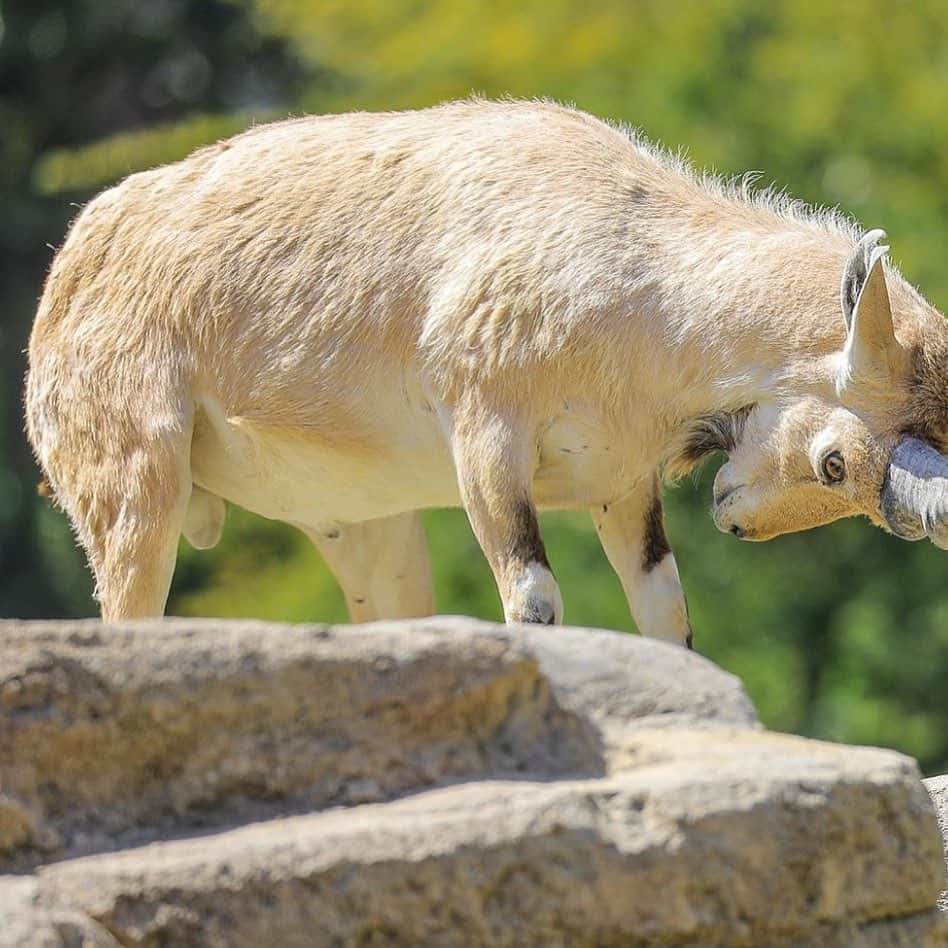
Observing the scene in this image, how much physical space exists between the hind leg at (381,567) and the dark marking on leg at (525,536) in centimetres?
190

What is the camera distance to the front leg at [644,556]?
795cm

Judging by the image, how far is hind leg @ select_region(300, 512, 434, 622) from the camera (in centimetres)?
924

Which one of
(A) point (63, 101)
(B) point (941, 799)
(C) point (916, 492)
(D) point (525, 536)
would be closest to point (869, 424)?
A: (C) point (916, 492)

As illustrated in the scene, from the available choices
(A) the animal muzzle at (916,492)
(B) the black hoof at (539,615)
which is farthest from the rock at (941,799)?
(B) the black hoof at (539,615)

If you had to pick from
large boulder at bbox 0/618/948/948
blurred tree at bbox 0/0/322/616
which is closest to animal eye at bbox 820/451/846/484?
large boulder at bbox 0/618/948/948

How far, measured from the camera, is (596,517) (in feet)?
26.6

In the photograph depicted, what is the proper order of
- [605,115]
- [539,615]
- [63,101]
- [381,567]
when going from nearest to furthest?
1. [539,615]
2. [381,567]
3. [605,115]
4. [63,101]

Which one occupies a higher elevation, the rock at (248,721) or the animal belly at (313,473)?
the rock at (248,721)

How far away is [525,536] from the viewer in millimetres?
7363

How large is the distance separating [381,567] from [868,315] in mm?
3080

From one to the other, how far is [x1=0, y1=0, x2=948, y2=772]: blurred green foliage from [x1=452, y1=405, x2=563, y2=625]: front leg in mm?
12454

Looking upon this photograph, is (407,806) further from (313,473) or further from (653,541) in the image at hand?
(313,473)

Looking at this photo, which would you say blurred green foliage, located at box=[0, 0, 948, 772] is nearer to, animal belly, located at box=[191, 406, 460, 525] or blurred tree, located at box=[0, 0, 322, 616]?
blurred tree, located at box=[0, 0, 322, 616]

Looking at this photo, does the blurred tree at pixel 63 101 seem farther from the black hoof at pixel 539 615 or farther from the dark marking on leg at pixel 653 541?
the black hoof at pixel 539 615
